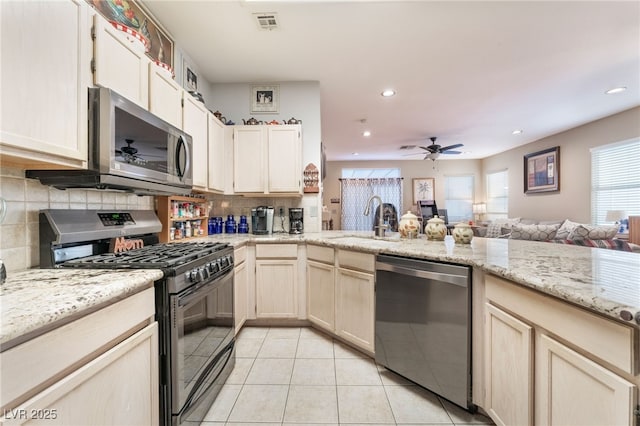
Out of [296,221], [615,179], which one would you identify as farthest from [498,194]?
[296,221]

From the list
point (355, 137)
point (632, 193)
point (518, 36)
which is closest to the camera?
point (518, 36)

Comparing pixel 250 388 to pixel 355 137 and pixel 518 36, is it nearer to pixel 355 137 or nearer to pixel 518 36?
pixel 518 36

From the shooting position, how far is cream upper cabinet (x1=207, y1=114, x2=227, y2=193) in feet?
7.84

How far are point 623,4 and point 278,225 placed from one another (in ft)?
10.9

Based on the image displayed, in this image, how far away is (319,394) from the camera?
158 centimetres

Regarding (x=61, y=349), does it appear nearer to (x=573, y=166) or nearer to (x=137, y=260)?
(x=137, y=260)

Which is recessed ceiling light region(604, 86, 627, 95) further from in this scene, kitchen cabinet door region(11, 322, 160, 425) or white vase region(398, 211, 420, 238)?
kitchen cabinet door region(11, 322, 160, 425)

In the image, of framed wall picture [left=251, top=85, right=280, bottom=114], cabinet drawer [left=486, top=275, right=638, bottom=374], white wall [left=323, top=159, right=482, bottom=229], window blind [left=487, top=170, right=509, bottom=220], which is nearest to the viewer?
cabinet drawer [left=486, top=275, right=638, bottom=374]

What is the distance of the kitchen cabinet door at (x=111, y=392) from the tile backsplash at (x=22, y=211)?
63 cm

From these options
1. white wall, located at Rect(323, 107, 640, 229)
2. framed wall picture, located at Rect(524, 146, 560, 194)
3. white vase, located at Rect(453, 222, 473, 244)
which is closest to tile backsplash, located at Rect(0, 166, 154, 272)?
white vase, located at Rect(453, 222, 473, 244)

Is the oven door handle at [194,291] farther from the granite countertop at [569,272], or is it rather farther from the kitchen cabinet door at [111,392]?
the granite countertop at [569,272]

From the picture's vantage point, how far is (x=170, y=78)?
1.77 m

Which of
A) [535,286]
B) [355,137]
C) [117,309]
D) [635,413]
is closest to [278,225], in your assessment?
[117,309]

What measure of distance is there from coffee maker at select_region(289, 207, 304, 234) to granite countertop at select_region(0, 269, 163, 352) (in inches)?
72.2
